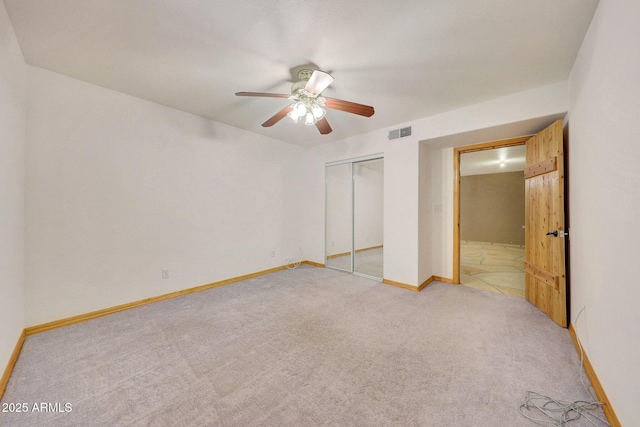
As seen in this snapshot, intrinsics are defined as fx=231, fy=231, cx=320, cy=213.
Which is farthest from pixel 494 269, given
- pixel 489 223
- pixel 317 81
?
pixel 317 81

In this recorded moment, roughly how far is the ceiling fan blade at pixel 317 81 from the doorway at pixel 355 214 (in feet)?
7.75

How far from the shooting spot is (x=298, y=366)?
177 cm

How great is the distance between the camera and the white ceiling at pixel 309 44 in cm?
156

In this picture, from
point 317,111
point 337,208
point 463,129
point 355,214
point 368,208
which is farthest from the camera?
point 368,208

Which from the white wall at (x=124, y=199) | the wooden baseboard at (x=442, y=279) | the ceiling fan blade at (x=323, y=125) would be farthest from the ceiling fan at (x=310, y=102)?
the wooden baseboard at (x=442, y=279)

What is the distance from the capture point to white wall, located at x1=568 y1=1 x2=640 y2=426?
3.73 ft

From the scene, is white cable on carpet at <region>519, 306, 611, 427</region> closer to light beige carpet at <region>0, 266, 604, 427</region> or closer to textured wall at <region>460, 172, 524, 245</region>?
light beige carpet at <region>0, 266, 604, 427</region>

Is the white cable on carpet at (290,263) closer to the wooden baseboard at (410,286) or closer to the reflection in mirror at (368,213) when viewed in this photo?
the reflection in mirror at (368,213)

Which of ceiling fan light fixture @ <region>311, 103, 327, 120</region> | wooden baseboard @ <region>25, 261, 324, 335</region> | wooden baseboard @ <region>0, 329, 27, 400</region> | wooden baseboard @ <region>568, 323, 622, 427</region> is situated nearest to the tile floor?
wooden baseboard @ <region>568, 323, 622, 427</region>

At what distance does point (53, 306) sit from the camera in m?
2.34

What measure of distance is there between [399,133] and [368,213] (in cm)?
227

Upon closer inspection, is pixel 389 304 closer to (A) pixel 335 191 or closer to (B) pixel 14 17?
(A) pixel 335 191

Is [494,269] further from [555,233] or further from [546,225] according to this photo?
[555,233]

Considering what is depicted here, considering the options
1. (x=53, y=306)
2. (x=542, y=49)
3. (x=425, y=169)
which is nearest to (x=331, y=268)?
(x=425, y=169)
